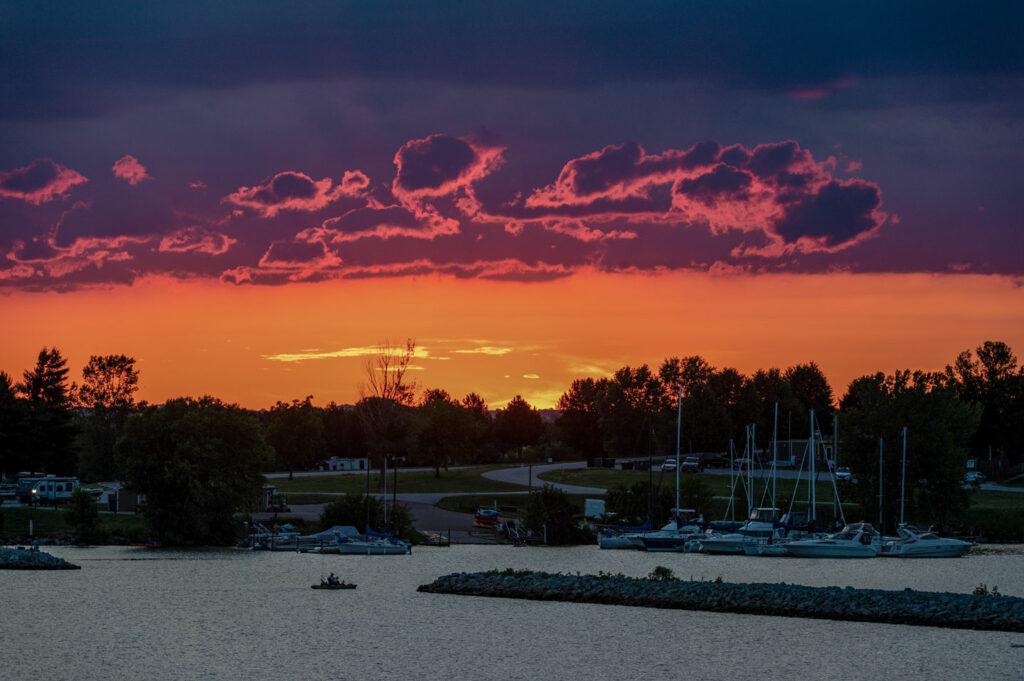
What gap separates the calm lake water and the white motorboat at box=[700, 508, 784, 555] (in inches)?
1082

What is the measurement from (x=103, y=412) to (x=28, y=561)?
109 meters

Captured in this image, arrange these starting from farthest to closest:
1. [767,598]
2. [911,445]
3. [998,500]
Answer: [998,500] → [911,445] → [767,598]

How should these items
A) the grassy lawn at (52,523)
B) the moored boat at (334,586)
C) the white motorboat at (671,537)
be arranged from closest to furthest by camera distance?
the moored boat at (334,586), the white motorboat at (671,537), the grassy lawn at (52,523)

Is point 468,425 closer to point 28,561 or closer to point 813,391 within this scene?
point 813,391

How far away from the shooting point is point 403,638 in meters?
34.0

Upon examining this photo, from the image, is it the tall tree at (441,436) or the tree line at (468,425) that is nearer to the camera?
the tree line at (468,425)

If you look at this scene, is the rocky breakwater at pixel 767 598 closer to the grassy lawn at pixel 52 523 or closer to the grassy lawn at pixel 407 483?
the grassy lawn at pixel 52 523

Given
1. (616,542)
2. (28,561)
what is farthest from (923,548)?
(28,561)

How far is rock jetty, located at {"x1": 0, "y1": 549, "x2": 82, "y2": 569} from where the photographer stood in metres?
57.9

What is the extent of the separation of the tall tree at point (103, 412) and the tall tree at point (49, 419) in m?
7.72

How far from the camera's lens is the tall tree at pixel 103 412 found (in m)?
156

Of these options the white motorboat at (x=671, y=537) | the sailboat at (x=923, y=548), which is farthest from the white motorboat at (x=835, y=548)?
the white motorboat at (x=671, y=537)

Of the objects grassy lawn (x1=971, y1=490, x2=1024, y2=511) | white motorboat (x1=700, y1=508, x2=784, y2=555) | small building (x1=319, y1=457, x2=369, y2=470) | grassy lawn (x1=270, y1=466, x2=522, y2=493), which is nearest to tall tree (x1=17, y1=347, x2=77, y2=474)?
grassy lawn (x1=270, y1=466, x2=522, y2=493)

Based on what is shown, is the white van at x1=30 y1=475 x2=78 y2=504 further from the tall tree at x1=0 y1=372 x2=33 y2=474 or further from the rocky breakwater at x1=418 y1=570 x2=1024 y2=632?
the rocky breakwater at x1=418 y1=570 x2=1024 y2=632
